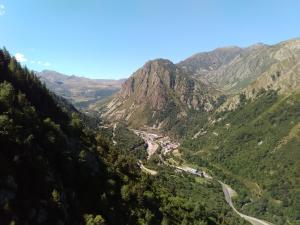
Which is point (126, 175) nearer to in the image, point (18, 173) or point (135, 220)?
point (135, 220)

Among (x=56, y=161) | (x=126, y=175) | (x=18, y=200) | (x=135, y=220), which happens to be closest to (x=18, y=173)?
(x=18, y=200)

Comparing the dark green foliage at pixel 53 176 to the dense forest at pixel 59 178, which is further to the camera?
the dense forest at pixel 59 178

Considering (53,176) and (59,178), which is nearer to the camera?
(53,176)

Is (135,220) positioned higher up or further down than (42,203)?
further down

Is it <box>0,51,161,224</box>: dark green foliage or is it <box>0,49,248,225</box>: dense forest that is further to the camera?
<box>0,49,248,225</box>: dense forest

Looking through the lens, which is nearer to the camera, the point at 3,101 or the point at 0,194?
the point at 0,194

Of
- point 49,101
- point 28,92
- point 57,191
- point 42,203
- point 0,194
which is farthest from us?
point 49,101

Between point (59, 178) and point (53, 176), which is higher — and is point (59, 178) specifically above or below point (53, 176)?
below

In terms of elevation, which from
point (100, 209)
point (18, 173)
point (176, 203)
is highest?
point (18, 173)
